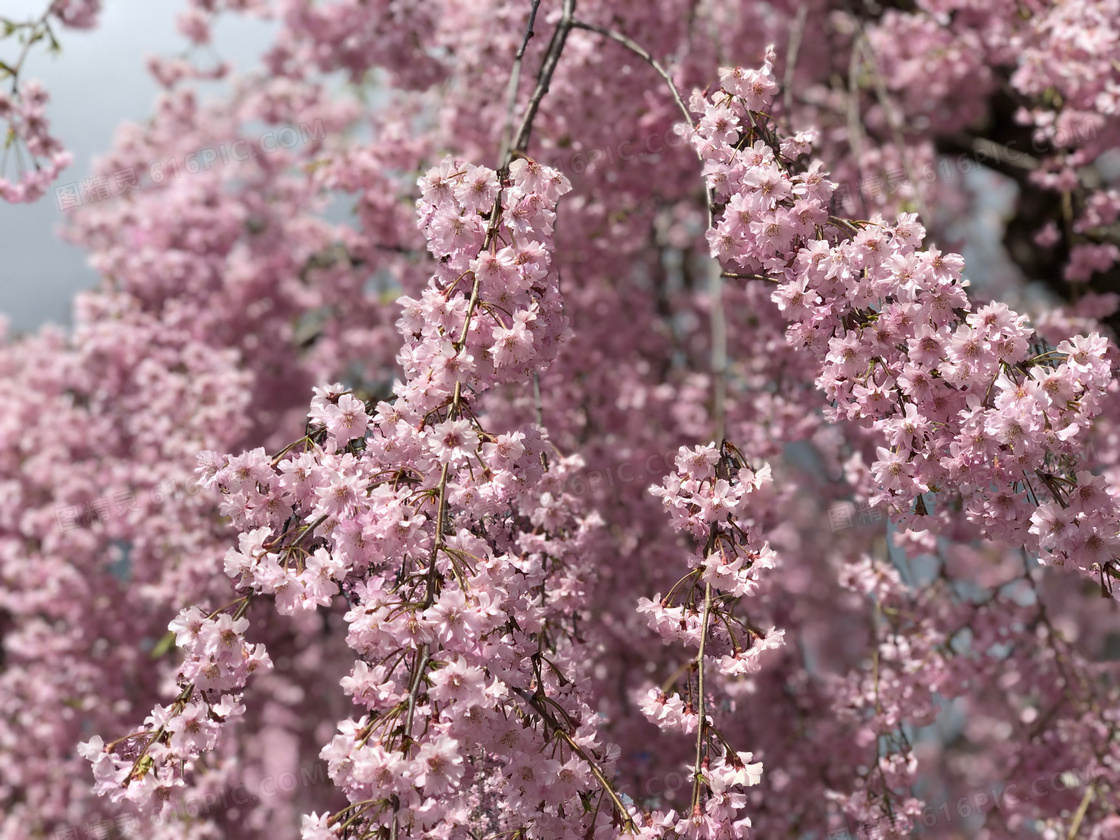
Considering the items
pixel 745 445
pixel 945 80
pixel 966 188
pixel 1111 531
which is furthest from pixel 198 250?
pixel 966 188

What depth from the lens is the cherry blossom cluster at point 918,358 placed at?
1.64 m

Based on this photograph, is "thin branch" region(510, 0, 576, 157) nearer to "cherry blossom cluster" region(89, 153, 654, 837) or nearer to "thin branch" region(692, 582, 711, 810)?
"cherry blossom cluster" region(89, 153, 654, 837)

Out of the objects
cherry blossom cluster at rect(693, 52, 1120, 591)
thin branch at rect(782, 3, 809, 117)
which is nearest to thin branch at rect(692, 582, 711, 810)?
cherry blossom cluster at rect(693, 52, 1120, 591)

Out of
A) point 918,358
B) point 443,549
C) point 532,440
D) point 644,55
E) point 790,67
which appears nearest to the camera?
point 443,549

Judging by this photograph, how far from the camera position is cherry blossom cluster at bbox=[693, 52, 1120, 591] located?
1.64 meters

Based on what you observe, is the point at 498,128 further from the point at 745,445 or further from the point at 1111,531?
the point at 1111,531

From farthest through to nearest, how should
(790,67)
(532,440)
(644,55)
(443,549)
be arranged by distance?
(790,67) → (644,55) → (532,440) → (443,549)

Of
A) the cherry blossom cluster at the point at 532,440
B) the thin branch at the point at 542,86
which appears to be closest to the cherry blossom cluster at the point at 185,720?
the cherry blossom cluster at the point at 532,440

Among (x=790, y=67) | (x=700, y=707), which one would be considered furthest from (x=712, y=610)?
(x=790, y=67)

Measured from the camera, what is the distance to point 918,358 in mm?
1729

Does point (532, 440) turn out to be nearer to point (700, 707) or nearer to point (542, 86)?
point (700, 707)

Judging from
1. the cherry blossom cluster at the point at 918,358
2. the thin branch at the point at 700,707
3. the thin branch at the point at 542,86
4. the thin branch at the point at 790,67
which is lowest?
the thin branch at the point at 700,707

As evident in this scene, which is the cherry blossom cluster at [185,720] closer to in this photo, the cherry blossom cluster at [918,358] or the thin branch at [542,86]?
the thin branch at [542,86]

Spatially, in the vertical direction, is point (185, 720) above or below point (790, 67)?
below
